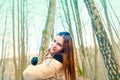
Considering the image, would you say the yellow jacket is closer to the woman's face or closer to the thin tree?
the woman's face

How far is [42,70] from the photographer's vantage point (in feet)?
2.78

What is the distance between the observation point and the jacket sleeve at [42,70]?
84 centimetres

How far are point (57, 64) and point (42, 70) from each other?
0.24ft

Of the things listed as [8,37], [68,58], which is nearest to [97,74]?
[8,37]

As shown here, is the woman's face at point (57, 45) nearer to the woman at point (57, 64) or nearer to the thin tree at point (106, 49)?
the woman at point (57, 64)

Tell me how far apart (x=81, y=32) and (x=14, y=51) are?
32.9 inches

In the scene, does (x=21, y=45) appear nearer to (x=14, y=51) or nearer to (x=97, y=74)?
(x=14, y=51)

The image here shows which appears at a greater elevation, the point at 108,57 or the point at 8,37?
the point at 8,37

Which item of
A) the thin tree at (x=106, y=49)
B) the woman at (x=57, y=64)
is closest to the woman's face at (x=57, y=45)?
the woman at (x=57, y=64)

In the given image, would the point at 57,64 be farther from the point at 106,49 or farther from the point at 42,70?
the point at 106,49

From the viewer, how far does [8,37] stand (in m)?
2.81

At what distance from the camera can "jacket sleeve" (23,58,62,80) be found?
842mm

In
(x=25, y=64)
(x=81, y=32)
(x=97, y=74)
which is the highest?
(x=81, y=32)

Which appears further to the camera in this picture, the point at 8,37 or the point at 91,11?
the point at 8,37
